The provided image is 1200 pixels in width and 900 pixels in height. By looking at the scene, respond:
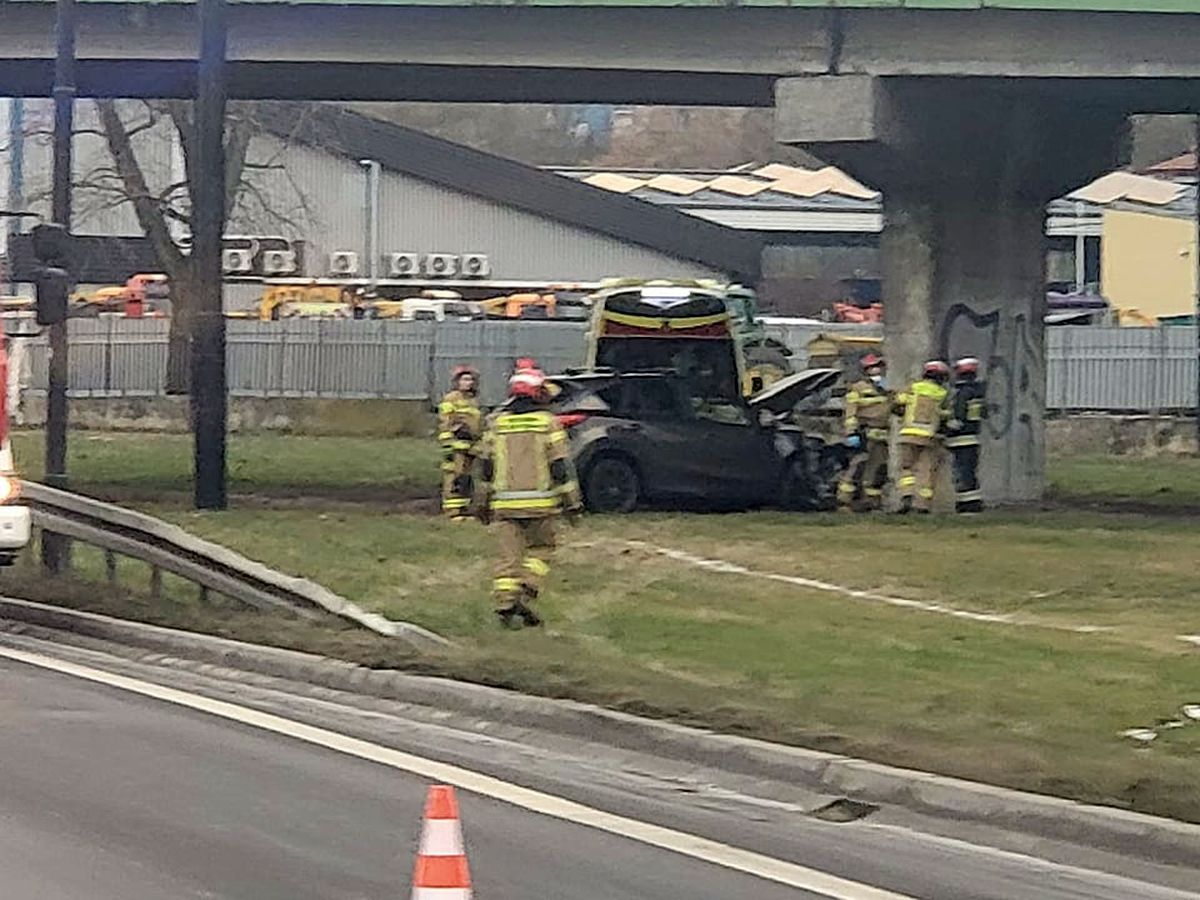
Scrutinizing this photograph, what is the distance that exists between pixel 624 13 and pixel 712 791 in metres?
14.7

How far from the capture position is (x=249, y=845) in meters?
8.81

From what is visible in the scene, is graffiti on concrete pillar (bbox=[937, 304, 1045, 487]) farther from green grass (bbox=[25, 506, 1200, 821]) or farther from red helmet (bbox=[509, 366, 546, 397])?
red helmet (bbox=[509, 366, 546, 397])

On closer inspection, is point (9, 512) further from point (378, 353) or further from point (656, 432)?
point (378, 353)

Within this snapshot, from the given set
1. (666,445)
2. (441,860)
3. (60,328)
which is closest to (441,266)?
(666,445)

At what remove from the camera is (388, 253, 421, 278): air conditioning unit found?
2579 inches

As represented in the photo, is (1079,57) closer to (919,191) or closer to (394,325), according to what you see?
(919,191)

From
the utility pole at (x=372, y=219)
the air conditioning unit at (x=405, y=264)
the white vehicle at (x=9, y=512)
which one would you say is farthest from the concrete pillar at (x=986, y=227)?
the air conditioning unit at (x=405, y=264)

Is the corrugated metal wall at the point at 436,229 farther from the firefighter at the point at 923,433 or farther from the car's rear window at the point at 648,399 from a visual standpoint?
the firefighter at the point at 923,433

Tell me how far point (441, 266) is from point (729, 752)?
181ft

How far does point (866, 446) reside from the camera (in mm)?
25750

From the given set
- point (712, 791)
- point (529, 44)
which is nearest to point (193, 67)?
point (529, 44)

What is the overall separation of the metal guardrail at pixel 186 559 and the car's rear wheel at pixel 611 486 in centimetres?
738

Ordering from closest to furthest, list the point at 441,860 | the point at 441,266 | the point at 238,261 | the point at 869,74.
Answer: the point at 441,860 < the point at 869,74 < the point at 238,261 < the point at 441,266

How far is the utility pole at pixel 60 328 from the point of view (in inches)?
725
